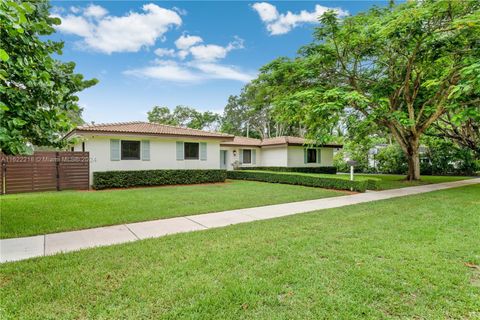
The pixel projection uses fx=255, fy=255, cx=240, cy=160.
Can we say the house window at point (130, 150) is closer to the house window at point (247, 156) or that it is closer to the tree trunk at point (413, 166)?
the house window at point (247, 156)

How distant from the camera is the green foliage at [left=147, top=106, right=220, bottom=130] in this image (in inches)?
1549

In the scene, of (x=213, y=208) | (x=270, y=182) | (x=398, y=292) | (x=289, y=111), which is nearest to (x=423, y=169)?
(x=270, y=182)

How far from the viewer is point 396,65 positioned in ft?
43.2

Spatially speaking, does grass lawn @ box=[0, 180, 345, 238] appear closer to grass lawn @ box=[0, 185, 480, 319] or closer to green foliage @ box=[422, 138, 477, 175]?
grass lawn @ box=[0, 185, 480, 319]

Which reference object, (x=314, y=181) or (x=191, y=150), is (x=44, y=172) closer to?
(x=191, y=150)

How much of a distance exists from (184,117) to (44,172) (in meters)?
32.2

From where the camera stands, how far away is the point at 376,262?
3771mm

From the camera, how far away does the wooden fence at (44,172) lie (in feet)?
36.9

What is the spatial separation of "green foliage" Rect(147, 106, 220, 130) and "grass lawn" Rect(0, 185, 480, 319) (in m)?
36.7

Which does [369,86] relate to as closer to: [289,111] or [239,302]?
[289,111]

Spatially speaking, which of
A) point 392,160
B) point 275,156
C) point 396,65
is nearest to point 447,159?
point 392,160

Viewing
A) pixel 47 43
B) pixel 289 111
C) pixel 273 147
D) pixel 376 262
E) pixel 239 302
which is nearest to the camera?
pixel 239 302

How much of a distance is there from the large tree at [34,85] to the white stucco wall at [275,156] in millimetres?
17654

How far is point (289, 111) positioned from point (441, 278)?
10.1 meters
